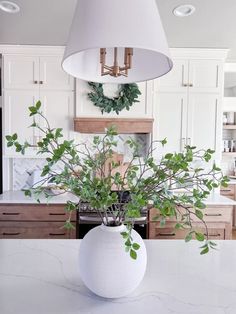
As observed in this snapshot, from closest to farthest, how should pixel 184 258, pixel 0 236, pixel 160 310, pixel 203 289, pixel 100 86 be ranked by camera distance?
pixel 160 310 → pixel 203 289 → pixel 184 258 → pixel 0 236 → pixel 100 86

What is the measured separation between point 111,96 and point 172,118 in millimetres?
781

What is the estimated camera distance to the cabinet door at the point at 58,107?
10.4ft

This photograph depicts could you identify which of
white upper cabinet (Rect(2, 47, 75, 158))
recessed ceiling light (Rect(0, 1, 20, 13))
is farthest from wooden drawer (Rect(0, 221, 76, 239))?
recessed ceiling light (Rect(0, 1, 20, 13))

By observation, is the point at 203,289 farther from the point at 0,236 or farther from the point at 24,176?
the point at 24,176

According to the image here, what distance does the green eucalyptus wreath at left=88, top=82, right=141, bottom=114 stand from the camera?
3084mm

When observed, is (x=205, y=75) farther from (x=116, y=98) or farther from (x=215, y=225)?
A: (x=215, y=225)

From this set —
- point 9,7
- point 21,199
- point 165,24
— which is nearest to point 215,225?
point 21,199

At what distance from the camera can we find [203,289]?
1086 mm

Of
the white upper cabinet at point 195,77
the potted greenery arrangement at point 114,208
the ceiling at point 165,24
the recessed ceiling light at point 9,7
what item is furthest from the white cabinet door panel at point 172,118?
the potted greenery arrangement at point 114,208

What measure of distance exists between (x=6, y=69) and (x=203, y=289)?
9.92 ft

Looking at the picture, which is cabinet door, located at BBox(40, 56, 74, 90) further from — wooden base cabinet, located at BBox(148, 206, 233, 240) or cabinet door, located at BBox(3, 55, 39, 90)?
wooden base cabinet, located at BBox(148, 206, 233, 240)

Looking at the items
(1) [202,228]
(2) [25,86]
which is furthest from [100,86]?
(1) [202,228]

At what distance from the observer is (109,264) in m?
0.93

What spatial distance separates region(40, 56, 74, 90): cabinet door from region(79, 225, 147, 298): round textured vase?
2.51 metres
